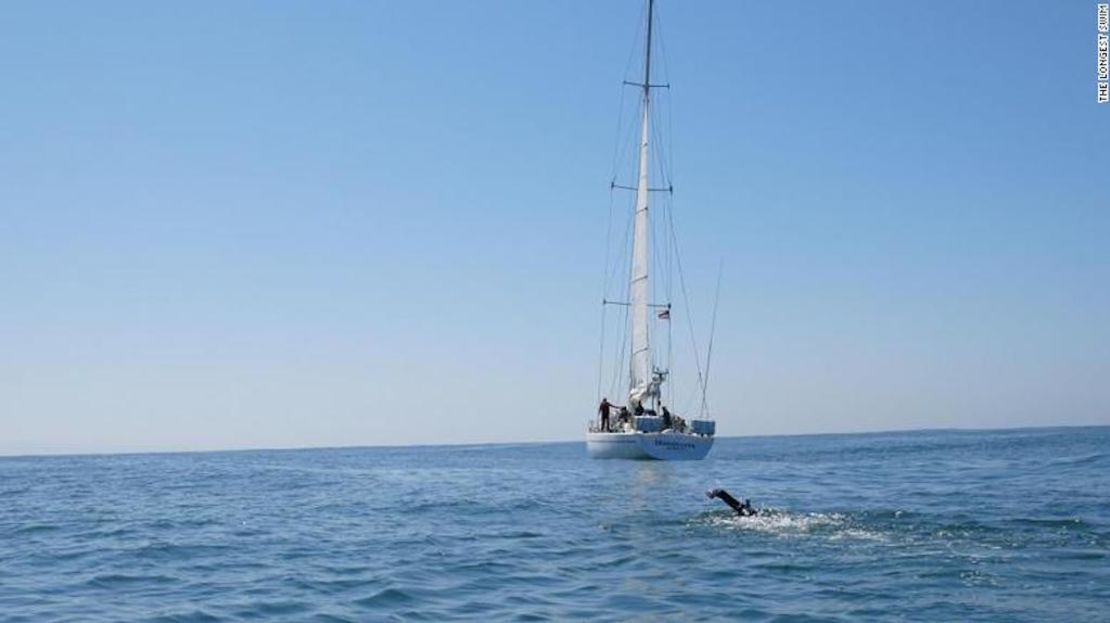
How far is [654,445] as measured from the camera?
6862cm

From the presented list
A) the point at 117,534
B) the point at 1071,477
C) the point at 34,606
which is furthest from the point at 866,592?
the point at 1071,477

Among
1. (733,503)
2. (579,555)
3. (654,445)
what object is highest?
(654,445)

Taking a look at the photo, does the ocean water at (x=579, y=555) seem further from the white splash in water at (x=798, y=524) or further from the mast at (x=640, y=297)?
the mast at (x=640, y=297)

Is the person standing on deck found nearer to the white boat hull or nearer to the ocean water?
the white boat hull

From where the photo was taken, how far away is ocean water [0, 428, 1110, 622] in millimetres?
20328

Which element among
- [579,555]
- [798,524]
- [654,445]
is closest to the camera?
[579,555]

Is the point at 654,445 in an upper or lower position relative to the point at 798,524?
upper

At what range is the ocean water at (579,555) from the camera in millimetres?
20328

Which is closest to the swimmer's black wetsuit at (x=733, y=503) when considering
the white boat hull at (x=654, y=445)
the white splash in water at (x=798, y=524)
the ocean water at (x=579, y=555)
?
the white splash in water at (x=798, y=524)

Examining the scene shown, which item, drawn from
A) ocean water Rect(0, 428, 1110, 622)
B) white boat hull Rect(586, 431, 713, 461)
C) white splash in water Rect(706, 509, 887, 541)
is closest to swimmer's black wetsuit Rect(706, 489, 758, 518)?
white splash in water Rect(706, 509, 887, 541)

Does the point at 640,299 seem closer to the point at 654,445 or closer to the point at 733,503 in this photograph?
the point at 654,445

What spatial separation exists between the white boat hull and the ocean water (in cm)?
1675

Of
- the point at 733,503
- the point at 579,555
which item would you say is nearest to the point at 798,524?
the point at 733,503

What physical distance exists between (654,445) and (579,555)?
41786 mm
